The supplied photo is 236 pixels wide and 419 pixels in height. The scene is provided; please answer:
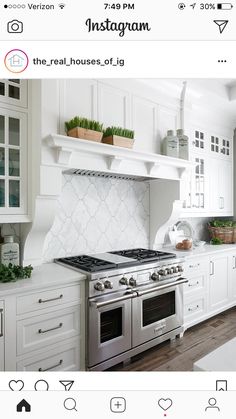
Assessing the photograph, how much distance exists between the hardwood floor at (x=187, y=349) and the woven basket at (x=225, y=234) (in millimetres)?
911

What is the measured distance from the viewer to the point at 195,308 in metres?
2.51

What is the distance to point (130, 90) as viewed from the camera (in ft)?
6.87

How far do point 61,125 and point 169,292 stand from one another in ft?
5.12

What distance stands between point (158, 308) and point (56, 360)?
2.93ft

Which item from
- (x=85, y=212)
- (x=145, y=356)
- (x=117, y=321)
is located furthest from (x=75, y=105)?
(x=145, y=356)

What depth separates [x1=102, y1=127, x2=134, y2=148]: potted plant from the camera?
1857mm

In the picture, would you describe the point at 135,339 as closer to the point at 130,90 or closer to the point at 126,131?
the point at 126,131

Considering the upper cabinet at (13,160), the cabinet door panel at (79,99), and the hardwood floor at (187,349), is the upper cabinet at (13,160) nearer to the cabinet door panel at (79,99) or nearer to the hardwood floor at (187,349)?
the cabinet door panel at (79,99)
